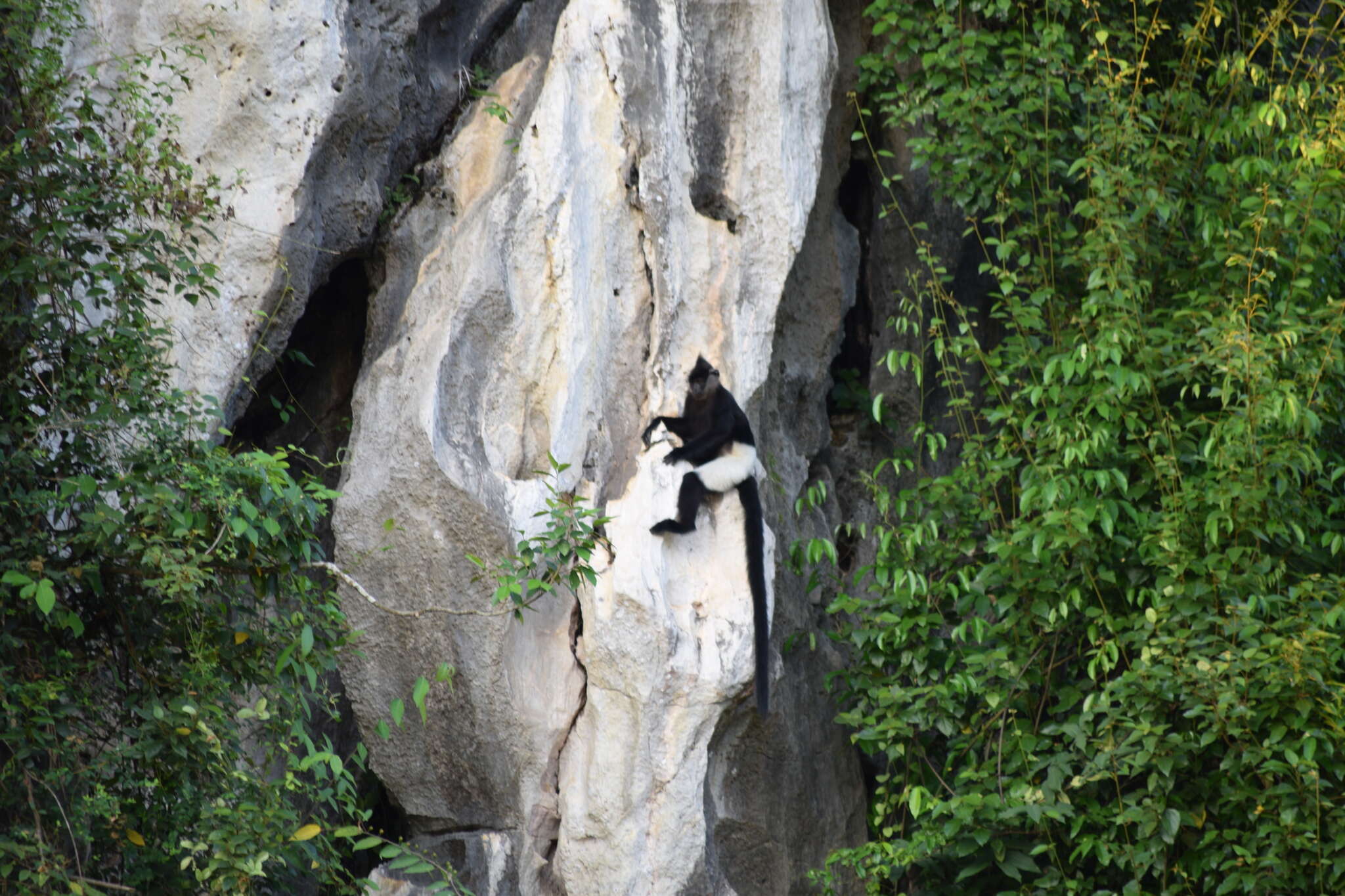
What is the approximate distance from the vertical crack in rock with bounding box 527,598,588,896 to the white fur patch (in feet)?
2.03

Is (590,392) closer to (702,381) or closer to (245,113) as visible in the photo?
(702,381)

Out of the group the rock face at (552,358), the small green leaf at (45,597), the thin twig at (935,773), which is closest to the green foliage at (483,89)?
the rock face at (552,358)

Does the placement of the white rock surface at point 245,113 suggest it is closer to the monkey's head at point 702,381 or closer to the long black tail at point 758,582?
the monkey's head at point 702,381

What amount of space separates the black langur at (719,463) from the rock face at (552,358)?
0.06 metres

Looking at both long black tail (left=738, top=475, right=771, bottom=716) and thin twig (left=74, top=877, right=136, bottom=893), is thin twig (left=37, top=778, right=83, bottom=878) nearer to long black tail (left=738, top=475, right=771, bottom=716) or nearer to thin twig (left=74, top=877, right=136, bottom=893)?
thin twig (left=74, top=877, right=136, bottom=893)

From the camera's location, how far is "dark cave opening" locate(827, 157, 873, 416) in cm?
550

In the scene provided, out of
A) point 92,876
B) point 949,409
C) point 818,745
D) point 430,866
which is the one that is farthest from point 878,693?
point 92,876

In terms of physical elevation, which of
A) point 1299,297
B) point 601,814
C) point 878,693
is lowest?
point 601,814

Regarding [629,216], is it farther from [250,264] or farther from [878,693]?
[878,693]

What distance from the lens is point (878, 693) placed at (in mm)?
4465

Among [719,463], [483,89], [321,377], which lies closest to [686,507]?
[719,463]

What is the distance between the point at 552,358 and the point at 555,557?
802 mm

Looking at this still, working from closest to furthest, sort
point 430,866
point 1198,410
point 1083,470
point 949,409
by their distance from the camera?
point 430,866, point 1083,470, point 1198,410, point 949,409

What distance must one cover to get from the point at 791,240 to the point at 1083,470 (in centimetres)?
136
